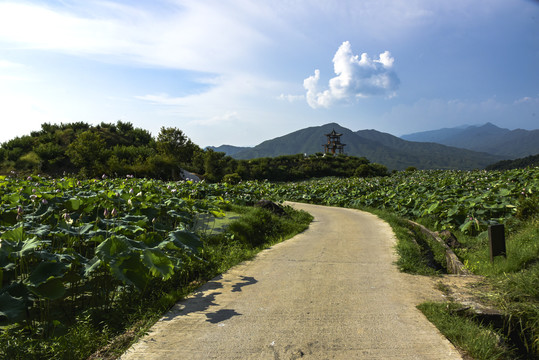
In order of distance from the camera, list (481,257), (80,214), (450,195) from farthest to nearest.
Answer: (450,195) → (481,257) → (80,214)

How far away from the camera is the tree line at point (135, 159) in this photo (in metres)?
21.9

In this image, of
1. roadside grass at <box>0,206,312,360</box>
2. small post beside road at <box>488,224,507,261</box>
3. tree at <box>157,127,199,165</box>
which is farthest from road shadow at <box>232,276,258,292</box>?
tree at <box>157,127,199,165</box>

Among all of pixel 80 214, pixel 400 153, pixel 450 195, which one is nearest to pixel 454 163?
pixel 400 153

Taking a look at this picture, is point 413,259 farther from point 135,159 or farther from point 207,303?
point 135,159

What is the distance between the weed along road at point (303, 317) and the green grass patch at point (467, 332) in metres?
0.11

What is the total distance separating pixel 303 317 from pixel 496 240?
3.87 meters

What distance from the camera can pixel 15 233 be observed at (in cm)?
293

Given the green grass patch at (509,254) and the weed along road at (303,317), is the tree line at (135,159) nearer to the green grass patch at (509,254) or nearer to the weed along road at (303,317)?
the weed along road at (303,317)

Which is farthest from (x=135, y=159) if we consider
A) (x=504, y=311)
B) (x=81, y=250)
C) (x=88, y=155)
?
(x=504, y=311)

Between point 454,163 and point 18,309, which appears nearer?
point 18,309

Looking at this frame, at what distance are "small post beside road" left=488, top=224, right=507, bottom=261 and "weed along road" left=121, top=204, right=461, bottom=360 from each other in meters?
1.63

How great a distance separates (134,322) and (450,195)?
1062 cm

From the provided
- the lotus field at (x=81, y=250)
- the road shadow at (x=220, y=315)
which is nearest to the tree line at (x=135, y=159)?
the lotus field at (x=81, y=250)

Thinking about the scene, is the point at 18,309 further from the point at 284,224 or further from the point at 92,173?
the point at 92,173
